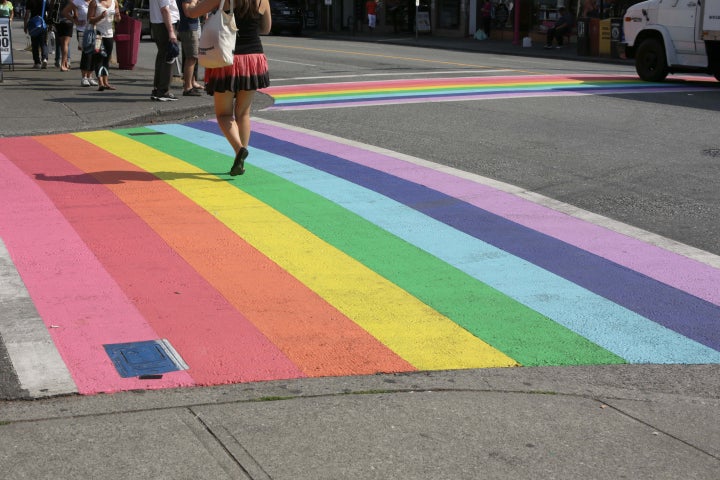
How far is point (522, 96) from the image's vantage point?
55.1ft

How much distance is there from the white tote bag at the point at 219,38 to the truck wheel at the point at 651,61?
13.1 meters

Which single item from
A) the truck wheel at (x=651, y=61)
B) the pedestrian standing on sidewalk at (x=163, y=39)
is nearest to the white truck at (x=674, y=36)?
the truck wheel at (x=651, y=61)

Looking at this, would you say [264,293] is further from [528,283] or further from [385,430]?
[385,430]

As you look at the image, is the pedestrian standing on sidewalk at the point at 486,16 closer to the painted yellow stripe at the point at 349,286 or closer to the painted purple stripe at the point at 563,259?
the painted purple stripe at the point at 563,259

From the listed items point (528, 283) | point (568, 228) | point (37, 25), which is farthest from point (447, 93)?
point (528, 283)

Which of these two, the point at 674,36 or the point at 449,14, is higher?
the point at 449,14

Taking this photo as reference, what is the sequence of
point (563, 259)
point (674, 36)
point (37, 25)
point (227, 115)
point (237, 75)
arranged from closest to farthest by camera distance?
point (563, 259)
point (237, 75)
point (227, 115)
point (674, 36)
point (37, 25)

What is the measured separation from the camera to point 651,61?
20.2 metres

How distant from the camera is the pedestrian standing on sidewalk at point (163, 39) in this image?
1476cm

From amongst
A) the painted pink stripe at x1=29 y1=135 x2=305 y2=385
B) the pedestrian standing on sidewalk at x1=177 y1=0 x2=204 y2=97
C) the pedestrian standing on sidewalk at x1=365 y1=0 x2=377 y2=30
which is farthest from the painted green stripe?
the pedestrian standing on sidewalk at x1=365 y1=0 x2=377 y2=30

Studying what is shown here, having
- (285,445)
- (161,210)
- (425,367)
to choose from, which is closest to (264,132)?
(161,210)

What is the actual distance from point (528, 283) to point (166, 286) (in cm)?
225

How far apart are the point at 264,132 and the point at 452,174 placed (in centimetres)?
338

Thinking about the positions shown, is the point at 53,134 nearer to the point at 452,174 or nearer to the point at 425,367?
the point at 452,174
